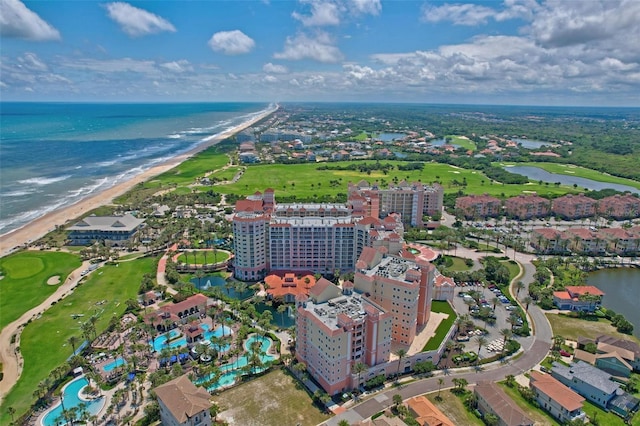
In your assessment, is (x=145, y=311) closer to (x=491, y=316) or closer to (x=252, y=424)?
(x=252, y=424)

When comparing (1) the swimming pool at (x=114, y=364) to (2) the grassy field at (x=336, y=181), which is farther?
(2) the grassy field at (x=336, y=181)

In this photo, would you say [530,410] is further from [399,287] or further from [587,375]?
[399,287]

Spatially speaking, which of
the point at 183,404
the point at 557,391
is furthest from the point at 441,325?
the point at 183,404

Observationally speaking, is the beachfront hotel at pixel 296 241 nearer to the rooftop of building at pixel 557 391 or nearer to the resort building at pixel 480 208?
the rooftop of building at pixel 557 391

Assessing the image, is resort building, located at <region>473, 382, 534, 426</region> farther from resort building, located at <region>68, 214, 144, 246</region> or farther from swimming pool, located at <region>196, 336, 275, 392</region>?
resort building, located at <region>68, 214, 144, 246</region>

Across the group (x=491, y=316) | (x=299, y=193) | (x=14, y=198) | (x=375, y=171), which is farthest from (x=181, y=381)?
(x=375, y=171)

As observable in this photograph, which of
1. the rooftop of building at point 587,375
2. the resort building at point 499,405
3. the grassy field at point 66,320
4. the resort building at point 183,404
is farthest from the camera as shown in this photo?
the grassy field at point 66,320

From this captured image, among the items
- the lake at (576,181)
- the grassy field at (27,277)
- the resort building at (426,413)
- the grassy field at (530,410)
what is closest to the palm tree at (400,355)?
the resort building at (426,413)
